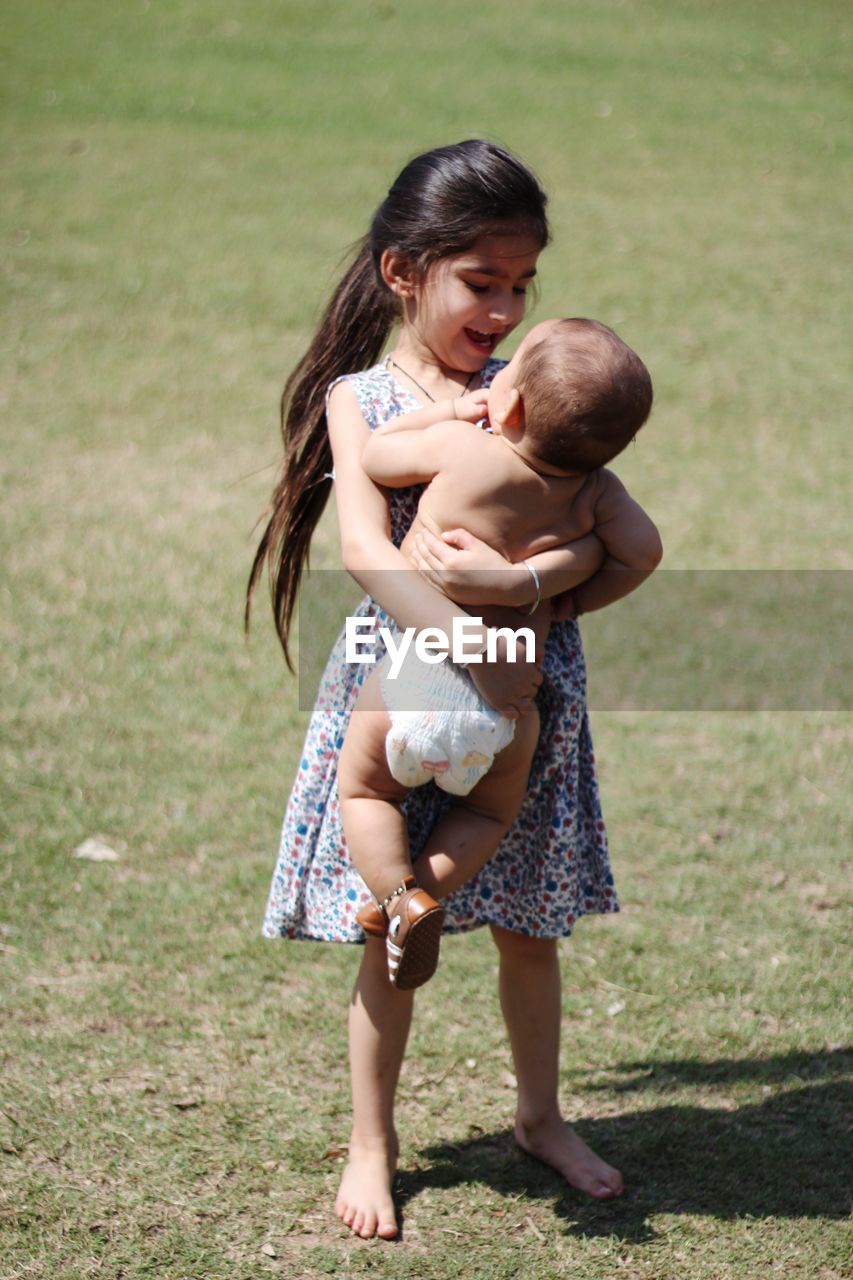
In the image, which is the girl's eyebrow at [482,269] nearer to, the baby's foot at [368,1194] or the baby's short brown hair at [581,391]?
the baby's short brown hair at [581,391]

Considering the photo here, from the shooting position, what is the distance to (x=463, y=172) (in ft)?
8.21

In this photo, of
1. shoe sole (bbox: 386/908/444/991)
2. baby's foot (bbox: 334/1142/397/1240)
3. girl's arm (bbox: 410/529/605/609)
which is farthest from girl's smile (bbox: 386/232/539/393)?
baby's foot (bbox: 334/1142/397/1240)

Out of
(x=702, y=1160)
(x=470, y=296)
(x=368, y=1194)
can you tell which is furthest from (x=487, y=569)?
(x=702, y=1160)

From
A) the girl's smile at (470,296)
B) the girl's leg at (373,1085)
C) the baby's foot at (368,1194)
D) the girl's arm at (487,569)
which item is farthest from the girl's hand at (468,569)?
the baby's foot at (368,1194)

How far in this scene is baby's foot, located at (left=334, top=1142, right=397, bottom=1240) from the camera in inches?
105

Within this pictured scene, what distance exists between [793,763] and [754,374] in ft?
12.4

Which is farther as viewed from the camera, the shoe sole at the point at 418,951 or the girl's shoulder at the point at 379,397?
the girl's shoulder at the point at 379,397

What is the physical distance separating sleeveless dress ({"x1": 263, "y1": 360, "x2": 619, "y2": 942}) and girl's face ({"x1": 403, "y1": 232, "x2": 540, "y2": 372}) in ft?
0.37

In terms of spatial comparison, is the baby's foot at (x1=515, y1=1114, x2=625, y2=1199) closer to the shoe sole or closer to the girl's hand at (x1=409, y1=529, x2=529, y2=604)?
the shoe sole

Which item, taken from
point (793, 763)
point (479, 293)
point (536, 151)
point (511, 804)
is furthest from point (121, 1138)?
point (536, 151)

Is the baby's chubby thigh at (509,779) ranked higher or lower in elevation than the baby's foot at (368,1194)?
higher

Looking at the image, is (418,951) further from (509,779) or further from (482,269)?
(482,269)

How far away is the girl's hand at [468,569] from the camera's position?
237cm

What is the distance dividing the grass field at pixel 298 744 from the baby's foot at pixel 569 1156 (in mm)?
31
